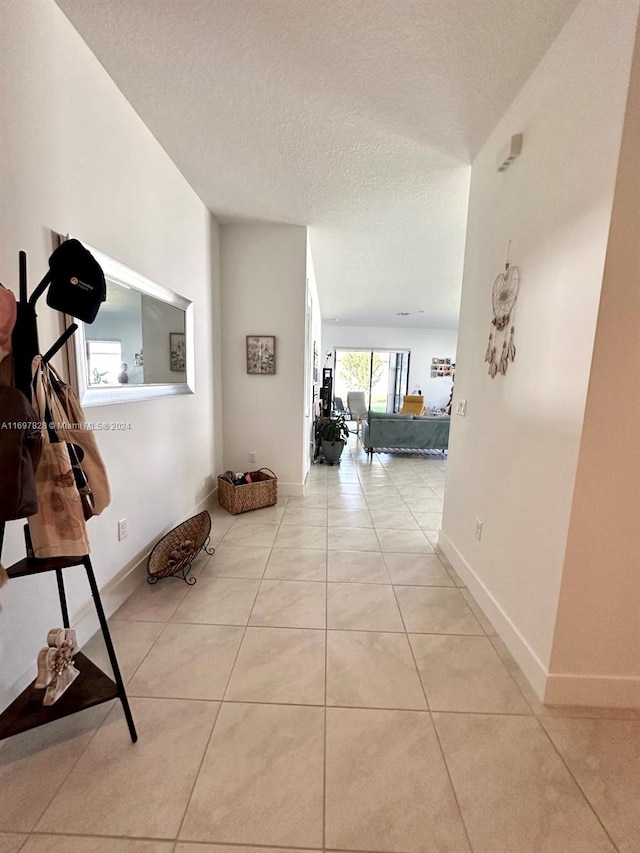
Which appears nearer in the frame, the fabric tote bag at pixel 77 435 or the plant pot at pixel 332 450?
the fabric tote bag at pixel 77 435

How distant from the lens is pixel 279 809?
996 mm

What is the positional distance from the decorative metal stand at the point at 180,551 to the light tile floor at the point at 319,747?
152 millimetres

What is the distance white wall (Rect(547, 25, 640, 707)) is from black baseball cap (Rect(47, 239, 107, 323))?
5.19 feet

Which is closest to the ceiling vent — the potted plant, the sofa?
the potted plant

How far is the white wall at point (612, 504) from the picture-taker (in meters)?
1.11

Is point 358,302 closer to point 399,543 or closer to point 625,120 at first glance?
point 399,543

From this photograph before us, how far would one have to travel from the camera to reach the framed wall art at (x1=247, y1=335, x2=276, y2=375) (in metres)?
3.36

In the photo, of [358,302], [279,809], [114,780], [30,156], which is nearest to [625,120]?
[30,156]

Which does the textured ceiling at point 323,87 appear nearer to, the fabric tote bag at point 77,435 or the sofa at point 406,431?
the fabric tote bag at point 77,435

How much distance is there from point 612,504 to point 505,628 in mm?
803

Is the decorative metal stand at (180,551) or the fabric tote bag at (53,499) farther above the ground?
the fabric tote bag at (53,499)

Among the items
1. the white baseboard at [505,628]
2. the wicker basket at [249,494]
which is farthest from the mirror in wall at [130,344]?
the white baseboard at [505,628]

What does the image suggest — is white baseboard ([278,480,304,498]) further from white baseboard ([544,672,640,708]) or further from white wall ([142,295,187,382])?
white baseboard ([544,672,640,708])

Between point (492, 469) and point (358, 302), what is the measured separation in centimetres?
519
